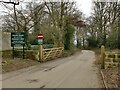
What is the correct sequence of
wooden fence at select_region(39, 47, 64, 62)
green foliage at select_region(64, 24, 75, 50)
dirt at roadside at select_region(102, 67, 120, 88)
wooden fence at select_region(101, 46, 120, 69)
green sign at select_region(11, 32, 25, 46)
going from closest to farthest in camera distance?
1. dirt at roadside at select_region(102, 67, 120, 88)
2. wooden fence at select_region(101, 46, 120, 69)
3. green sign at select_region(11, 32, 25, 46)
4. wooden fence at select_region(39, 47, 64, 62)
5. green foliage at select_region(64, 24, 75, 50)

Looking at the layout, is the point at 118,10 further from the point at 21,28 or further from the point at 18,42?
the point at 18,42

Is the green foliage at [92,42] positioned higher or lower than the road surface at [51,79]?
higher

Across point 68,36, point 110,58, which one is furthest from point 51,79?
point 68,36

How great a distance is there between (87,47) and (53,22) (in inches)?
1300

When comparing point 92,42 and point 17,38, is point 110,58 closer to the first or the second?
point 17,38

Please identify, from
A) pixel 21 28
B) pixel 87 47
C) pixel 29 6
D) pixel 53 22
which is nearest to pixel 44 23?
pixel 53 22

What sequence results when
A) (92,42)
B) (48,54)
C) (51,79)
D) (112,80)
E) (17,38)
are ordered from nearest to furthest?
(112,80), (51,79), (17,38), (48,54), (92,42)

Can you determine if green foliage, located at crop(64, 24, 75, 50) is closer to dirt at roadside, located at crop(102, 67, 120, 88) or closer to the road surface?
the road surface

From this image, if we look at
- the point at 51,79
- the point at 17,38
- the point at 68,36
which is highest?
the point at 68,36

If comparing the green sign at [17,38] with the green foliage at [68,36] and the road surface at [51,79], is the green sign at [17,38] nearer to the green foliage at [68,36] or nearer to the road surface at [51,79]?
the road surface at [51,79]

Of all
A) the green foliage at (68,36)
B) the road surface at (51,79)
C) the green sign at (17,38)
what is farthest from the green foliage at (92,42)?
the road surface at (51,79)

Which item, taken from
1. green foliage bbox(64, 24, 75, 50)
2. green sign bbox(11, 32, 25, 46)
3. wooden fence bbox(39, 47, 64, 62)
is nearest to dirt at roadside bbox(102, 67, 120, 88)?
green sign bbox(11, 32, 25, 46)

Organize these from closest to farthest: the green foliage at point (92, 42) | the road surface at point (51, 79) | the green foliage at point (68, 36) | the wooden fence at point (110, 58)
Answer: the road surface at point (51, 79)
the wooden fence at point (110, 58)
the green foliage at point (68, 36)
the green foliage at point (92, 42)

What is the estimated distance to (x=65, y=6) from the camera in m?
44.4
